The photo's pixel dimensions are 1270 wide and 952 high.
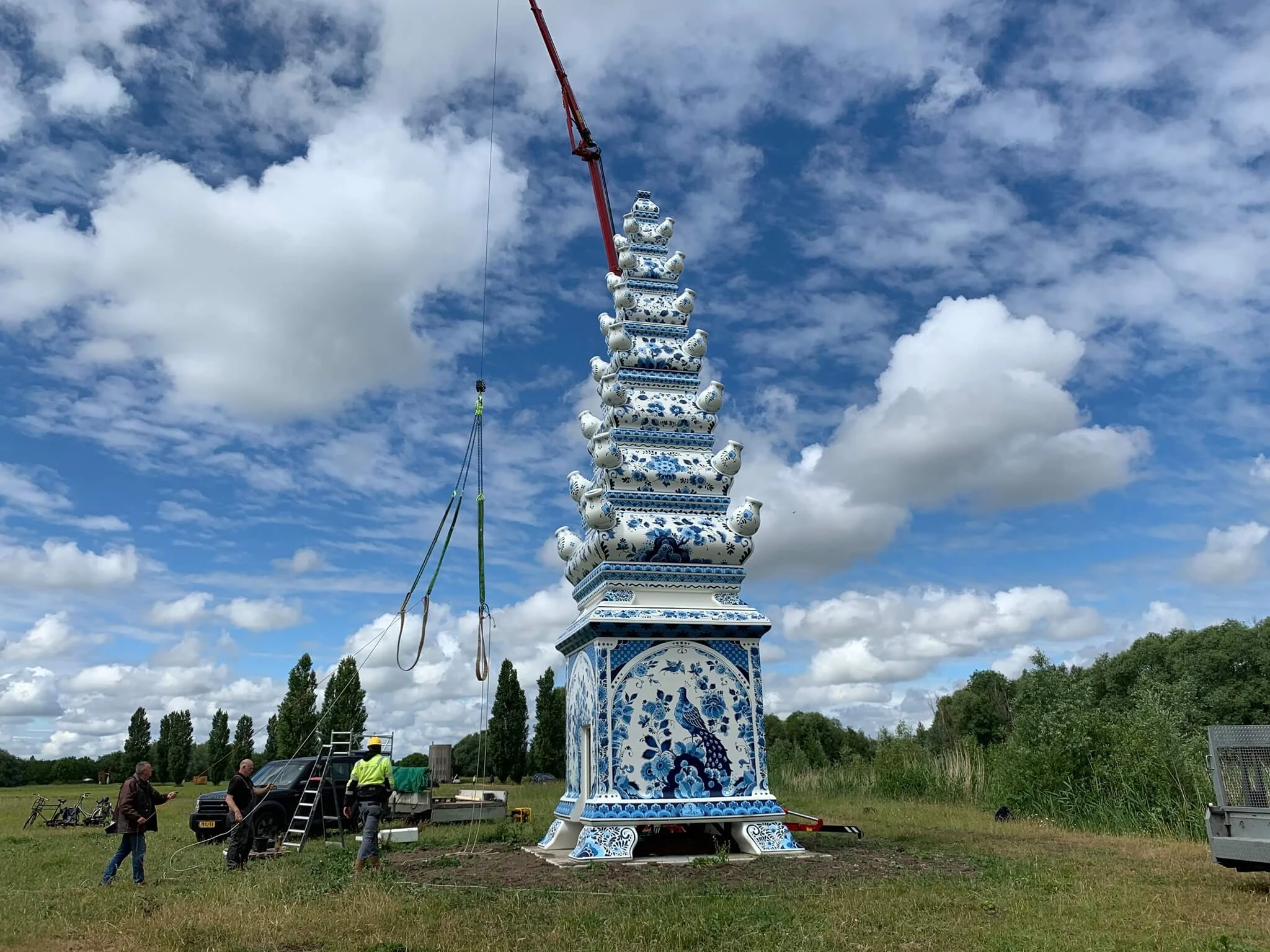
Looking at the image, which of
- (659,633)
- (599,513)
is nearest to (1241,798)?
(659,633)

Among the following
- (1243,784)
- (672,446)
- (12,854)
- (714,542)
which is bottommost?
(12,854)

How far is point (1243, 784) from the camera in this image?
28.7 ft

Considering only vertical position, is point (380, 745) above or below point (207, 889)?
above

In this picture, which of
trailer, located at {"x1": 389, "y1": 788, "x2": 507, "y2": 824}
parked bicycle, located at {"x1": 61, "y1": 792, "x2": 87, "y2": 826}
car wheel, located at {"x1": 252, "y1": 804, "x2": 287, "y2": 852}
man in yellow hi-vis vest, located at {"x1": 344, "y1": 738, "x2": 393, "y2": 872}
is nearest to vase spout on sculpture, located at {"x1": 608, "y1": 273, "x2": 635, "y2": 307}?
man in yellow hi-vis vest, located at {"x1": 344, "y1": 738, "x2": 393, "y2": 872}

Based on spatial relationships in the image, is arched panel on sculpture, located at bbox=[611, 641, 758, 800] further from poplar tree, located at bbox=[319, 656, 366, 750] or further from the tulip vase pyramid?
poplar tree, located at bbox=[319, 656, 366, 750]

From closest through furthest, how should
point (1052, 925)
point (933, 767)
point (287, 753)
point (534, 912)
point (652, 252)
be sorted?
1. point (1052, 925)
2. point (534, 912)
3. point (652, 252)
4. point (933, 767)
5. point (287, 753)

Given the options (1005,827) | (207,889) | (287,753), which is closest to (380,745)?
(207,889)

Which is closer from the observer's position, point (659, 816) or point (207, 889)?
point (207, 889)

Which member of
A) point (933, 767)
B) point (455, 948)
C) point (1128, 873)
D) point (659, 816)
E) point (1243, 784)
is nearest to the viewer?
point (455, 948)

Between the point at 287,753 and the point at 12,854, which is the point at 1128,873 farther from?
the point at 287,753

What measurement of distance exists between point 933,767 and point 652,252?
50.9ft

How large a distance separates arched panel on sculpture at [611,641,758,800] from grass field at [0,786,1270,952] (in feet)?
3.73

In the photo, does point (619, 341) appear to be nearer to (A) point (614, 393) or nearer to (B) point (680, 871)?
(A) point (614, 393)

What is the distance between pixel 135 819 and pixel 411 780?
9.63m
